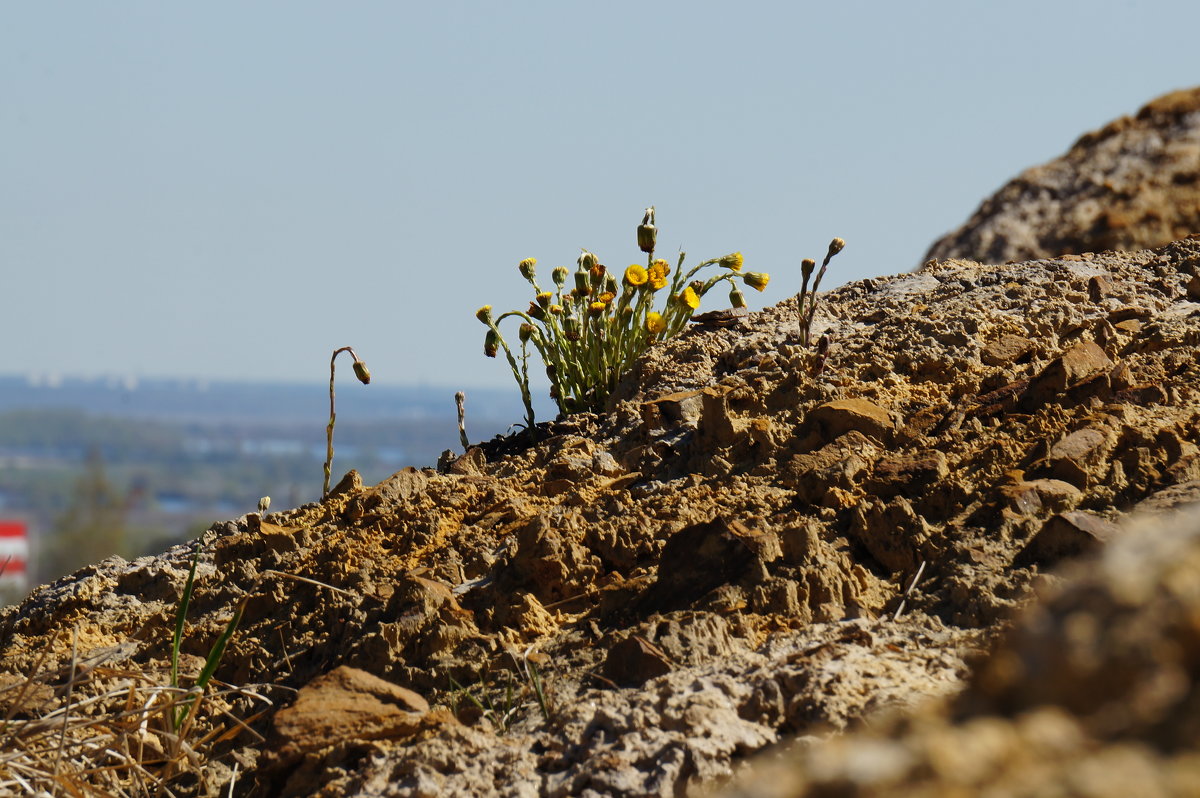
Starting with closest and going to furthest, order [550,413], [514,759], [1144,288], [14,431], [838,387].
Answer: [514,759], [838,387], [1144,288], [550,413], [14,431]

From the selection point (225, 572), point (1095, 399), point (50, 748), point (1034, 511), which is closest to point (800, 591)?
point (1034, 511)

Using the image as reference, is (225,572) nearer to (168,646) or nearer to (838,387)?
(168,646)

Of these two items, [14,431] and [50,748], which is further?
[14,431]

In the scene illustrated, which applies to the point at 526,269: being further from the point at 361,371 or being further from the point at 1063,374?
the point at 1063,374

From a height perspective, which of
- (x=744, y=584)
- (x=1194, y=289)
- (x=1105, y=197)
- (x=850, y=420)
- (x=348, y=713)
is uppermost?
(x=1105, y=197)

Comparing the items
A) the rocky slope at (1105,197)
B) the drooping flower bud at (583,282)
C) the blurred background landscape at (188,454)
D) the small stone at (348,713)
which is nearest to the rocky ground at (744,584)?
the small stone at (348,713)

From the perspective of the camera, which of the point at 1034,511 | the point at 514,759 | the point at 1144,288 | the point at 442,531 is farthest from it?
the point at 1144,288

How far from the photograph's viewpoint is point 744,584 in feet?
8.32

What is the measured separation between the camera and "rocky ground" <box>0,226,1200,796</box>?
888mm

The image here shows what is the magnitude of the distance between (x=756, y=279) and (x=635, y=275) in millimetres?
479

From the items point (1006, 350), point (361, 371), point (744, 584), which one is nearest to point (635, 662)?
point (744, 584)

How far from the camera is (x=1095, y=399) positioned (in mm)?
3086

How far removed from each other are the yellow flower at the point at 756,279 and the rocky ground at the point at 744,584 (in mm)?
355

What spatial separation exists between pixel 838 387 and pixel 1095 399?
0.73 m
